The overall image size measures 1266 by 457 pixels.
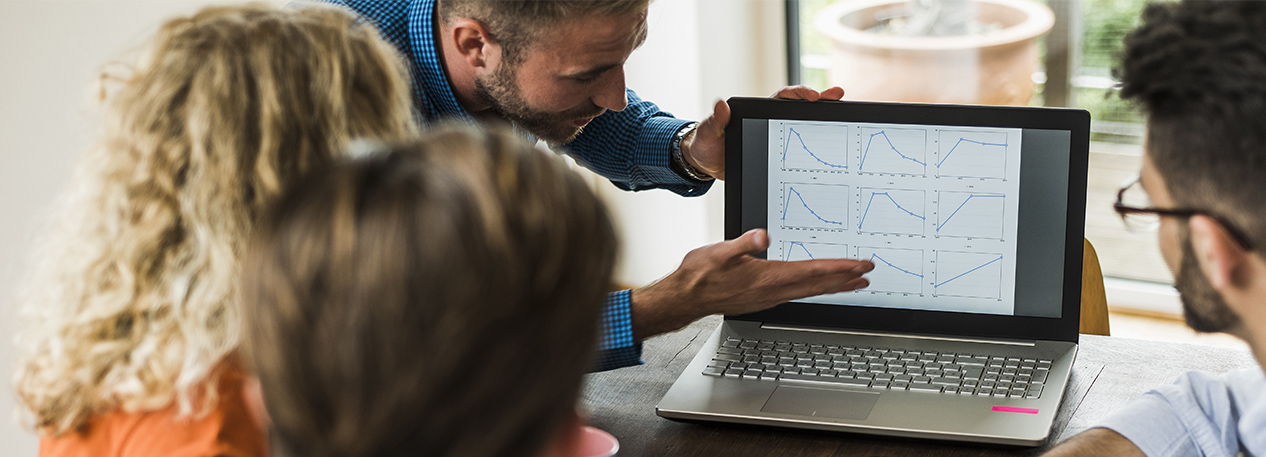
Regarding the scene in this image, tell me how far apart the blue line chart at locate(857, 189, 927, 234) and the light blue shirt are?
0.31 m

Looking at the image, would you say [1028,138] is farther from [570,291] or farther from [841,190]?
[570,291]

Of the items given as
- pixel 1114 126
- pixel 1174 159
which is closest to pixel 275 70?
pixel 1174 159

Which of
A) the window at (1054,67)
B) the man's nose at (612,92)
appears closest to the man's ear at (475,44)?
the man's nose at (612,92)

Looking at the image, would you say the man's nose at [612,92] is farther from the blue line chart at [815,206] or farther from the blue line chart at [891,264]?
the blue line chart at [891,264]

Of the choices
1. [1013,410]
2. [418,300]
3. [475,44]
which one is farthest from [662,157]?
[418,300]

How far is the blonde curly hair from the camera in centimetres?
71

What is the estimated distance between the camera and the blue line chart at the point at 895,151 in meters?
1.21

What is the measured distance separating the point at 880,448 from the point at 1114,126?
199 cm

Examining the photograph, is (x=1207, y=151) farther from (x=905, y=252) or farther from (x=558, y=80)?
(x=558, y=80)

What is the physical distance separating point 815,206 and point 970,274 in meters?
0.19

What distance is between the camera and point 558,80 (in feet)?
4.75

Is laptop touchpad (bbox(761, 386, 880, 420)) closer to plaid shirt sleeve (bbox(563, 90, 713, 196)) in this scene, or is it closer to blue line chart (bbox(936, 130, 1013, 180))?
blue line chart (bbox(936, 130, 1013, 180))

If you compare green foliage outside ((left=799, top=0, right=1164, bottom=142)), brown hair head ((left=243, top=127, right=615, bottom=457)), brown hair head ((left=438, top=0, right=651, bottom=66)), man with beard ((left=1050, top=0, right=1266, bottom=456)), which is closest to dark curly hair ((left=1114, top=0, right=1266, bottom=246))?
man with beard ((left=1050, top=0, right=1266, bottom=456))

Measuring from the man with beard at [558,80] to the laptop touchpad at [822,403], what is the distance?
4.2 inches
